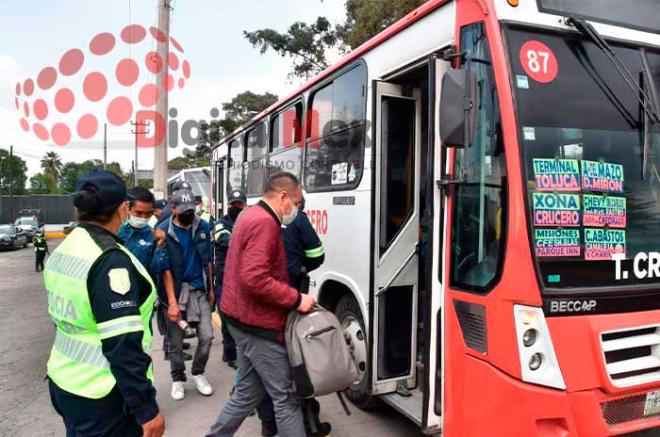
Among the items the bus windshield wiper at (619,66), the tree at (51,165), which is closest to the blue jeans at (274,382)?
the bus windshield wiper at (619,66)

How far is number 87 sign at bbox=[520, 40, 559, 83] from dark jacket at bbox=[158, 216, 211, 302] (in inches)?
130

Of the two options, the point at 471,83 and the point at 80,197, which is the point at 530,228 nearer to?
the point at 471,83

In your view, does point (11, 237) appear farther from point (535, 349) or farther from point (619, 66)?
point (619, 66)

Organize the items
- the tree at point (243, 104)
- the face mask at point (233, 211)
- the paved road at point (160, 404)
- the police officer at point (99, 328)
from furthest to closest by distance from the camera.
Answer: the tree at point (243, 104)
the face mask at point (233, 211)
the paved road at point (160, 404)
the police officer at point (99, 328)

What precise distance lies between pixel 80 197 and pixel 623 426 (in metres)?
2.89

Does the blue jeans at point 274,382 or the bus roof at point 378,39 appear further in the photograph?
the bus roof at point 378,39

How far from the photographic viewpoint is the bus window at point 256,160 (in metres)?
7.60

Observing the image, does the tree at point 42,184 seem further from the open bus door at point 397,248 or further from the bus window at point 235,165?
the open bus door at point 397,248

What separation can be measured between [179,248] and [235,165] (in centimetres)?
575

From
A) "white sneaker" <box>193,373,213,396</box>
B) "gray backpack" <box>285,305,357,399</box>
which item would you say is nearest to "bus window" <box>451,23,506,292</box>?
"gray backpack" <box>285,305,357,399</box>

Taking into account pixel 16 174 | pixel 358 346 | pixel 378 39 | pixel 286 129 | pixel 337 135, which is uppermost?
pixel 16 174

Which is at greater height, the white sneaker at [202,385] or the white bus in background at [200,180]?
the white bus in background at [200,180]

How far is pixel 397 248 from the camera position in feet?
12.6

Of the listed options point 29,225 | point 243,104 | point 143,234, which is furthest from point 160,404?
point 243,104
